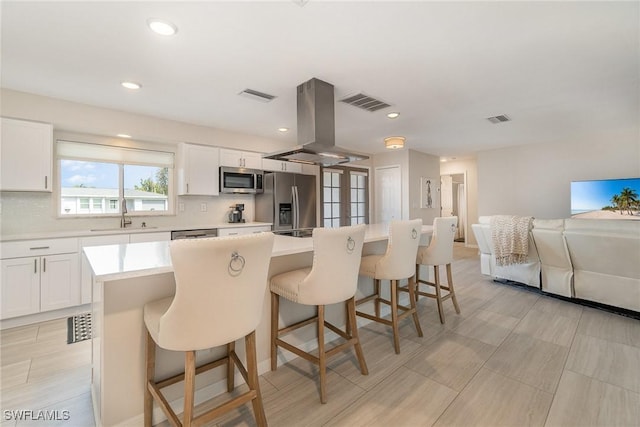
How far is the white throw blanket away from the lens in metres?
3.39

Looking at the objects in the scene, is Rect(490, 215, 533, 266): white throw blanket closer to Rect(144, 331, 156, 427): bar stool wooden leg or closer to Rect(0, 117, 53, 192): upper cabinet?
Rect(144, 331, 156, 427): bar stool wooden leg

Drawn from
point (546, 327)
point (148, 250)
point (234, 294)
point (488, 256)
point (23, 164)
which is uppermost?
point (23, 164)

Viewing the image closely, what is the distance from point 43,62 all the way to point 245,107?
1767 millimetres

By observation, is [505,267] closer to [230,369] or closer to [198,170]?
[230,369]

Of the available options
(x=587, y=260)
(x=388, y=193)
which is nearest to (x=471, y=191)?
(x=388, y=193)

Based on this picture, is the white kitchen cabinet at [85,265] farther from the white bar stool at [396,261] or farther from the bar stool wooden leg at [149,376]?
the white bar stool at [396,261]

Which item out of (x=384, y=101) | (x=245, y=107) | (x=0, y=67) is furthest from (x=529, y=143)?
(x=0, y=67)

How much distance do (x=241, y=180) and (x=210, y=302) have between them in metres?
3.49

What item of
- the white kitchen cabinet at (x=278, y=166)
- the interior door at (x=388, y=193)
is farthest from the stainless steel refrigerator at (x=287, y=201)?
the interior door at (x=388, y=193)

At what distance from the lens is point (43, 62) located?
7.42ft

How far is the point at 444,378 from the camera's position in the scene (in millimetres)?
1856

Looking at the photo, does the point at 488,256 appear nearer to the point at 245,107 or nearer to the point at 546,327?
the point at 546,327

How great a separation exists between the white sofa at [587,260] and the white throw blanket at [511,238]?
4.5 inches

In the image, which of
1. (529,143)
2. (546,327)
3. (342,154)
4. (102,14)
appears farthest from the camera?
(529,143)
